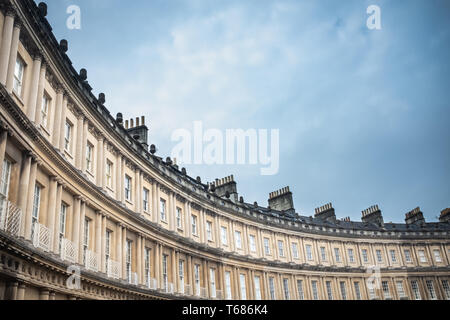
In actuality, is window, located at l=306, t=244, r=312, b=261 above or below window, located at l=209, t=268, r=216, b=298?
above

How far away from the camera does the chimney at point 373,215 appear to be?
5364 centimetres

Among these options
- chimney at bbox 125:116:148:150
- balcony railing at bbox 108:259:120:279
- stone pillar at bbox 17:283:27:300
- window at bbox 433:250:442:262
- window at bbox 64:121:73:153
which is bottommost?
stone pillar at bbox 17:283:27:300

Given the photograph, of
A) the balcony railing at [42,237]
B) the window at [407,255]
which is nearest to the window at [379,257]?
the window at [407,255]

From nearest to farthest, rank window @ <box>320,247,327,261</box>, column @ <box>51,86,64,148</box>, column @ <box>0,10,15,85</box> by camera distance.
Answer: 1. column @ <box>0,10,15,85</box>
2. column @ <box>51,86,64,148</box>
3. window @ <box>320,247,327,261</box>

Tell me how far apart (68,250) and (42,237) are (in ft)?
6.91

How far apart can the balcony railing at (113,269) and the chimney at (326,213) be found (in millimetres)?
36064

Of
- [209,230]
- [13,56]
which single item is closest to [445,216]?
[209,230]

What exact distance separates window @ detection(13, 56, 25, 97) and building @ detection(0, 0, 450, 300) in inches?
2.3

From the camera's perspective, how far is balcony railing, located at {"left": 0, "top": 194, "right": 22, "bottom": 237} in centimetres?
1210

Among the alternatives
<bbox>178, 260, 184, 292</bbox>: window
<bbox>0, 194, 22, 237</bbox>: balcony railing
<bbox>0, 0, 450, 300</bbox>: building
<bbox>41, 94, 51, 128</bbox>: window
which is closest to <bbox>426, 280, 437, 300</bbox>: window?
<bbox>0, 0, 450, 300</bbox>: building

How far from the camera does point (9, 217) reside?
12.6 m

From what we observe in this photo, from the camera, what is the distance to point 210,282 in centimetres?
3014

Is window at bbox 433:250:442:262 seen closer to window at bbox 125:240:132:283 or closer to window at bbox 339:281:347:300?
window at bbox 339:281:347:300
